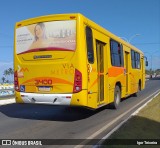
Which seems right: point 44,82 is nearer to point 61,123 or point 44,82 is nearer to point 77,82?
point 77,82

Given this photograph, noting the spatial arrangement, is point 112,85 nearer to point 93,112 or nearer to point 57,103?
point 93,112

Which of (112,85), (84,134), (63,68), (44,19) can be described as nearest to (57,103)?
(63,68)

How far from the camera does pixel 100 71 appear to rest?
42.5 ft

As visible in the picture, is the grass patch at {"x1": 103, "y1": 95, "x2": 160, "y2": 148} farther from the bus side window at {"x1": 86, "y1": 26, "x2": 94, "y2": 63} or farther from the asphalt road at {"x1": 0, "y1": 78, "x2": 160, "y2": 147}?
the bus side window at {"x1": 86, "y1": 26, "x2": 94, "y2": 63}

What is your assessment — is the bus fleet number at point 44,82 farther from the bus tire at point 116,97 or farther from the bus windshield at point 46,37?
the bus tire at point 116,97

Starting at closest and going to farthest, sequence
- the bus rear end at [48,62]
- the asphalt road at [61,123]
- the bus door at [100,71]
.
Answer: the asphalt road at [61,123] → the bus rear end at [48,62] → the bus door at [100,71]

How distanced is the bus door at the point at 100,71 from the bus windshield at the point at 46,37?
1.70m

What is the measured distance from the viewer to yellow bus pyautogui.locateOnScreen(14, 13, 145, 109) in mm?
A: 11203

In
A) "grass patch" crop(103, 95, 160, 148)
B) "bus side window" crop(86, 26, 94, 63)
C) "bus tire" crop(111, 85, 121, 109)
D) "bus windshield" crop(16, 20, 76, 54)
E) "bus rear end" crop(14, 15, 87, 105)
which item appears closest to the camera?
"grass patch" crop(103, 95, 160, 148)

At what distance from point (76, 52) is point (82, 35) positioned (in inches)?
23.3

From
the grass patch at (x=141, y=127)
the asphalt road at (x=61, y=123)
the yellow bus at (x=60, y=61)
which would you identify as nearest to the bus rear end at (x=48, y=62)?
the yellow bus at (x=60, y=61)

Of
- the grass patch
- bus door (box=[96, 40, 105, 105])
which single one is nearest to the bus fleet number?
bus door (box=[96, 40, 105, 105])

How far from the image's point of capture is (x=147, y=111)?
13.9 meters

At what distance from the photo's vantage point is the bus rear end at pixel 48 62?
11.2 meters
